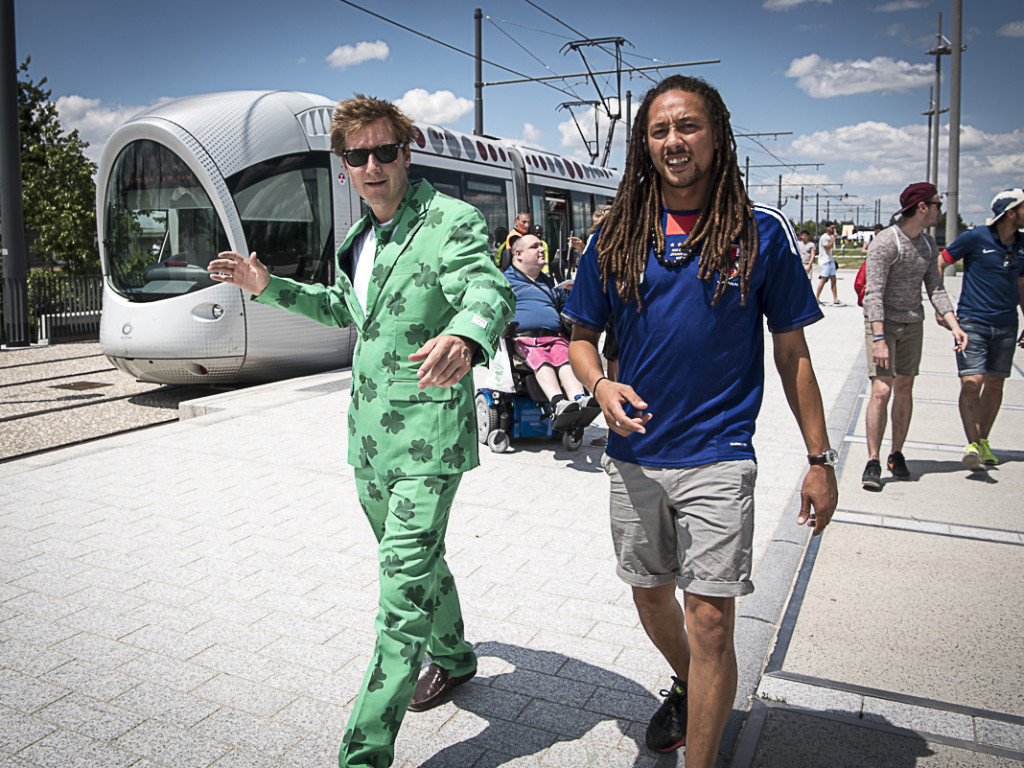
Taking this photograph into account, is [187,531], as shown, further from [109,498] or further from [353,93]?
[353,93]

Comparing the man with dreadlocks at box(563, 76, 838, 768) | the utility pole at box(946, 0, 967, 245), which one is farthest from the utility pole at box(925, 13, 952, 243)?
the man with dreadlocks at box(563, 76, 838, 768)

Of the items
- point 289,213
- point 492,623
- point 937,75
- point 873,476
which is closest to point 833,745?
point 492,623

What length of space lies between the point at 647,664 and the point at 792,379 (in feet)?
4.74

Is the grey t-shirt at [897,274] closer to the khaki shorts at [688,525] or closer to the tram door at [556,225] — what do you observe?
the khaki shorts at [688,525]

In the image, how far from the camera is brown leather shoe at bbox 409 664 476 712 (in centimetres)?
304

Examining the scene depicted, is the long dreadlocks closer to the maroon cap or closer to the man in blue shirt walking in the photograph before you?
the maroon cap

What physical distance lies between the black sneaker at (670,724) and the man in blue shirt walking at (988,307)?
4.32 m

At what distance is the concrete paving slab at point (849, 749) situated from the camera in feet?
8.84

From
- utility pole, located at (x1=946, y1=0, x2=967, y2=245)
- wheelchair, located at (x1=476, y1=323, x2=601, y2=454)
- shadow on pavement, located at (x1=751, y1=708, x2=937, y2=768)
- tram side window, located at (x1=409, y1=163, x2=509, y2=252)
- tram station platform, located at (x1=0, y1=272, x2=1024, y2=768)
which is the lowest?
shadow on pavement, located at (x1=751, y1=708, x2=937, y2=768)

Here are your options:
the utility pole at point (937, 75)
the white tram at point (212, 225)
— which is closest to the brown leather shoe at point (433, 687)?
the white tram at point (212, 225)

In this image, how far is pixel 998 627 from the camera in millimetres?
3664

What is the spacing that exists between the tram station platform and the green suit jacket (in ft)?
3.22

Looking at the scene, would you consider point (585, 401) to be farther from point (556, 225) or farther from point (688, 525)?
point (556, 225)

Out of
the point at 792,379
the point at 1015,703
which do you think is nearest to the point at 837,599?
the point at 1015,703
